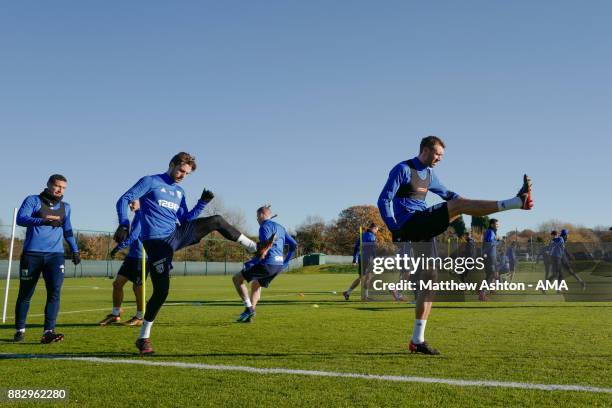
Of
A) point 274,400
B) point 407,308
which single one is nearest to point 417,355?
point 274,400

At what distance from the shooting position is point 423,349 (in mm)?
6059

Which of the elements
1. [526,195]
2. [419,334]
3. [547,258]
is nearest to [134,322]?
[419,334]

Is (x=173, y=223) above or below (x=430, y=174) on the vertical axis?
below

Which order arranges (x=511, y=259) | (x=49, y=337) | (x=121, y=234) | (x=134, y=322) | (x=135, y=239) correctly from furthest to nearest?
(x=511, y=259)
(x=135, y=239)
(x=134, y=322)
(x=49, y=337)
(x=121, y=234)

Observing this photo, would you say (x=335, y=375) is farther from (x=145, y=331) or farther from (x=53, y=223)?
(x=53, y=223)

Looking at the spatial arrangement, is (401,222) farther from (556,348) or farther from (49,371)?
(49,371)

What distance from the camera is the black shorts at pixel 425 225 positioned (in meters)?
5.88

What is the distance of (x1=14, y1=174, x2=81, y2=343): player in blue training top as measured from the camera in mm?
7312

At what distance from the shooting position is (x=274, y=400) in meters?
3.98

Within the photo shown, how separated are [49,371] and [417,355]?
11.3ft

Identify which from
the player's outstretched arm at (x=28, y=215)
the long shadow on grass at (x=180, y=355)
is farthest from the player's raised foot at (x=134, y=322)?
the long shadow on grass at (x=180, y=355)

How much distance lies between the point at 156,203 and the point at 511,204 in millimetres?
3630

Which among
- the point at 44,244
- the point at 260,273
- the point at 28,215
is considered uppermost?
the point at 28,215

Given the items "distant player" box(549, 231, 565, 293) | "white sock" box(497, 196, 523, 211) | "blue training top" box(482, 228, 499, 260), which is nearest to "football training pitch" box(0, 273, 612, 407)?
"white sock" box(497, 196, 523, 211)
